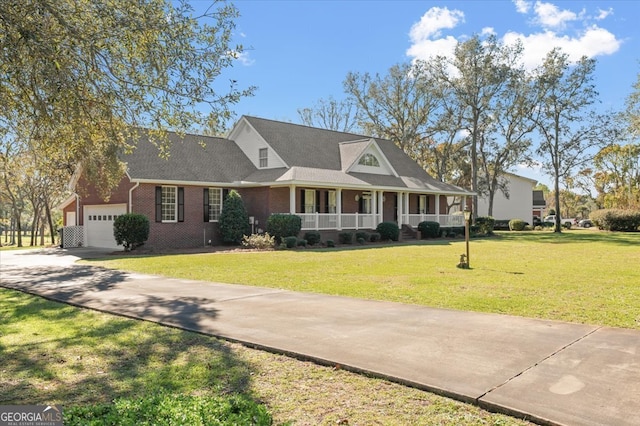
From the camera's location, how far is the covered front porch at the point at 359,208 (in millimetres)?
26469

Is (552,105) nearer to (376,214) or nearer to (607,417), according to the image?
(376,214)

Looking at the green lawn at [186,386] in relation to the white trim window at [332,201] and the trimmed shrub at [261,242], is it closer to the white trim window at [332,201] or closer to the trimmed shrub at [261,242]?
the trimmed shrub at [261,242]

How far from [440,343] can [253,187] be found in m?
21.3

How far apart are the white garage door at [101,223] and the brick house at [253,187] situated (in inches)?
2.0

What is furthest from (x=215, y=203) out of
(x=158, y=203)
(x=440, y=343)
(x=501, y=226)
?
(x=501, y=226)

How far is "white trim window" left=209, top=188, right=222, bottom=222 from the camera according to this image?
987 inches

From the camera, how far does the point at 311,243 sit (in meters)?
24.6

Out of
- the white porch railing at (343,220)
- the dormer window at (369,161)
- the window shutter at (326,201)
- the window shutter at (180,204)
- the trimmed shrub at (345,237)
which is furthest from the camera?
the dormer window at (369,161)

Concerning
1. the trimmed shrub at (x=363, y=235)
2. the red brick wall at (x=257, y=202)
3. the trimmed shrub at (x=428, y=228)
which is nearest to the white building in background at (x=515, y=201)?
the trimmed shrub at (x=428, y=228)

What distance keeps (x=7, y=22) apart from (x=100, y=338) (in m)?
4.55

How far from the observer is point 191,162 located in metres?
25.6

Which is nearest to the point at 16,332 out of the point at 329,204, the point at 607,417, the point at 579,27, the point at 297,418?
the point at 297,418

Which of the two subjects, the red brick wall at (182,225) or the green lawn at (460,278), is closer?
the green lawn at (460,278)

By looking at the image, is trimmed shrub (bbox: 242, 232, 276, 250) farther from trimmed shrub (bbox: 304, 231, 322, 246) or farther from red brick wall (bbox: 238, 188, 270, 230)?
red brick wall (bbox: 238, 188, 270, 230)
